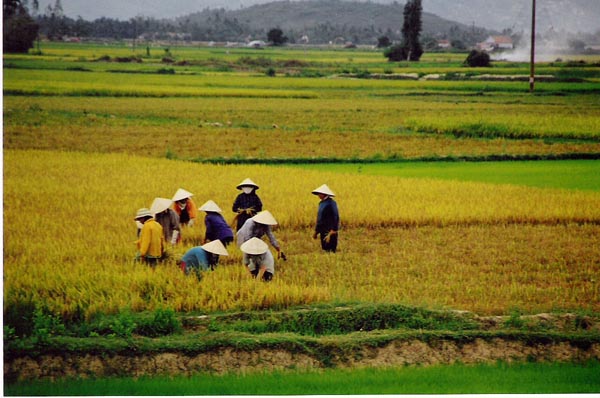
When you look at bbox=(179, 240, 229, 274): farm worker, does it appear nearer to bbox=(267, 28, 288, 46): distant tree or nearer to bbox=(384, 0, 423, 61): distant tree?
bbox=(384, 0, 423, 61): distant tree

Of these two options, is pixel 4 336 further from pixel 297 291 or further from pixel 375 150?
pixel 375 150

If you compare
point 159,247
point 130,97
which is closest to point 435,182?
point 159,247

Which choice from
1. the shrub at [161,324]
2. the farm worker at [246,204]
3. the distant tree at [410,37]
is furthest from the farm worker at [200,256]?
the distant tree at [410,37]

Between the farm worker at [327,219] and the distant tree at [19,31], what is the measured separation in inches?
140

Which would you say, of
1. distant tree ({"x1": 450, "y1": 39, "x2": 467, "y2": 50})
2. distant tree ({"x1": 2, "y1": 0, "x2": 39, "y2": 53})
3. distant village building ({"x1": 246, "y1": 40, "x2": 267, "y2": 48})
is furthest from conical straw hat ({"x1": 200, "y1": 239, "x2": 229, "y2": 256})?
distant tree ({"x1": 450, "y1": 39, "x2": 467, "y2": 50})

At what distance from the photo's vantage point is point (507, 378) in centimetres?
530

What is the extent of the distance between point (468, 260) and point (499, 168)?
4.05 m

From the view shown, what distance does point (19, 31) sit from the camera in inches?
328

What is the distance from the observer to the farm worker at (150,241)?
5982mm

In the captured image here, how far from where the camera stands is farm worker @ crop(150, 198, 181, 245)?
21.0ft

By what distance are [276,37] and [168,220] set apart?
474 cm

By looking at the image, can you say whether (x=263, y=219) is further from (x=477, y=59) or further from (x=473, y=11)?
(x=477, y=59)

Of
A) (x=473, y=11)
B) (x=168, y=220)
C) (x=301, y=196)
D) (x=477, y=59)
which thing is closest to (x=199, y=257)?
(x=168, y=220)

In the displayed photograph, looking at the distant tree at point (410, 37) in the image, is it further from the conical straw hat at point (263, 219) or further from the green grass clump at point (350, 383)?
the green grass clump at point (350, 383)
